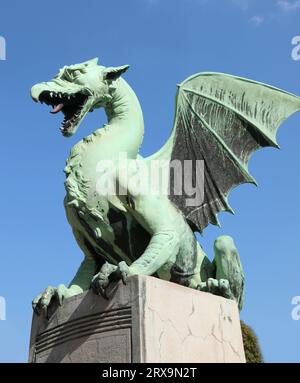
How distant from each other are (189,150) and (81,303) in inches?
82.1

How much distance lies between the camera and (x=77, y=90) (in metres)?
5.36

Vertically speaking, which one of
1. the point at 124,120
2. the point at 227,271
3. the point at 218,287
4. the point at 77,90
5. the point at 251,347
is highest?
the point at 251,347

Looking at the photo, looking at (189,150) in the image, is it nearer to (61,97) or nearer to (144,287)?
(61,97)

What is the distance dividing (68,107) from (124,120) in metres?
0.57

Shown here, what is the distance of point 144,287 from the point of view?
4223 mm

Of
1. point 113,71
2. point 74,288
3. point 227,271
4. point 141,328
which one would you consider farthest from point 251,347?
point 141,328

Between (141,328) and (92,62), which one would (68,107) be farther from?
(141,328)

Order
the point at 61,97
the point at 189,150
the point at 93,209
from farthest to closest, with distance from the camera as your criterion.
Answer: the point at 189,150 → the point at 61,97 → the point at 93,209

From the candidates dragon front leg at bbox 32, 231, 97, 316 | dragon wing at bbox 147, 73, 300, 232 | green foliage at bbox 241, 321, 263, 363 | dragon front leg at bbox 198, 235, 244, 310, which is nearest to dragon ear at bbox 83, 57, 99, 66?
dragon wing at bbox 147, 73, 300, 232

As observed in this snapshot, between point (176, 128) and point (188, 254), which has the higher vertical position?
point (176, 128)
